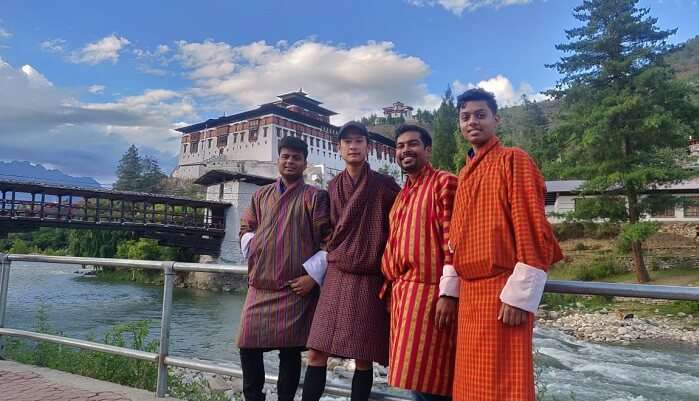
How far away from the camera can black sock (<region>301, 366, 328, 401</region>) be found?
2.17 m

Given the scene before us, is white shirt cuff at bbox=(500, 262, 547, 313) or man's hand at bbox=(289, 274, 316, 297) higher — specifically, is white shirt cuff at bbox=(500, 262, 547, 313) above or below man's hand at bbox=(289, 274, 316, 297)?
above

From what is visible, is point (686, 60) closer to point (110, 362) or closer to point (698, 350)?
point (698, 350)

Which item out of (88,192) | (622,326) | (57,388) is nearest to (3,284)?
(57,388)

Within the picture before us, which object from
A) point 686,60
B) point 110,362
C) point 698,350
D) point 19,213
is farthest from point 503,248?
point 686,60

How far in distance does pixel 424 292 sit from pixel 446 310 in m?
0.11

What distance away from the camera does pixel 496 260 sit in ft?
5.45

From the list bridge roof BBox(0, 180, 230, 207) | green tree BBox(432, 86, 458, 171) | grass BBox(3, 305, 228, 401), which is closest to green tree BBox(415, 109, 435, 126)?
green tree BBox(432, 86, 458, 171)

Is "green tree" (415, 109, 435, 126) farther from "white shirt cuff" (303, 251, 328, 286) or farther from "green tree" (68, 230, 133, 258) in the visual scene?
"white shirt cuff" (303, 251, 328, 286)

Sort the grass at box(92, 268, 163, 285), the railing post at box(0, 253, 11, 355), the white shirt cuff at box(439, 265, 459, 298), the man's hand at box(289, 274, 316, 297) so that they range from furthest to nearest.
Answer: the grass at box(92, 268, 163, 285)
the railing post at box(0, 253, 11, 355)
the man's hand at box(289, 274, 316, 297)
the white shirt cuff at box(439, 265, 459, 298)

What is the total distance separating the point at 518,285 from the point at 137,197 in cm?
2394

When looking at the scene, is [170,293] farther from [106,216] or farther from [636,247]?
[106,216]

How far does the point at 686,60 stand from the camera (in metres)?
83.6

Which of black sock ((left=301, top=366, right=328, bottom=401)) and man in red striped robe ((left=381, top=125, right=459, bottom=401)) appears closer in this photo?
man in red striped robe ((left=381, top=125, right=459, bottom=401))

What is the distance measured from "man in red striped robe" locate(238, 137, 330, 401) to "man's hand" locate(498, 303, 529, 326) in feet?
3.17
